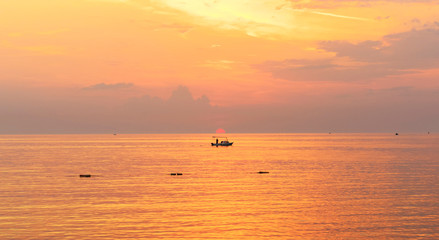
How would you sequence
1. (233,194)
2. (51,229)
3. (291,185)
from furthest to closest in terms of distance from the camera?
(291,185)
(233,194)
(51,229)

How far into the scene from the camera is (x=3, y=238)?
40000 millimetres

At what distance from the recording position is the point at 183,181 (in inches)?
3314

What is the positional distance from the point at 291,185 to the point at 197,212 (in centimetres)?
2872

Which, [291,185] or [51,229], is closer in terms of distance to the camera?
[51,229]

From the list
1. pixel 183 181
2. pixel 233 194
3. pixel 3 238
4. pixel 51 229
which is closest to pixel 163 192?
pixel 233 194

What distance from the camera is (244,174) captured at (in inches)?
3821

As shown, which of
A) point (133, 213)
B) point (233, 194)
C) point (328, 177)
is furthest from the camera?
point (328, 177)

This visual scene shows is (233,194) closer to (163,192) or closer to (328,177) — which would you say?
(163,192)

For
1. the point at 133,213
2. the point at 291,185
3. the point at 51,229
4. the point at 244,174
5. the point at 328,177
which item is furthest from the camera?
the point at 244,174

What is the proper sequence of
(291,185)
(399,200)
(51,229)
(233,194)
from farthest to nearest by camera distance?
1. (291,185)
2. (233,194)
3. (399,200)
4. (51,229)

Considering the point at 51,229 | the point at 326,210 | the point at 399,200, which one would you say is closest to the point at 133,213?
the point at 51,229

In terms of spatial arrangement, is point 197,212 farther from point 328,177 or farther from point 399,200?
point 328,177

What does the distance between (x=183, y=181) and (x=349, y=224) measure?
1653 inches

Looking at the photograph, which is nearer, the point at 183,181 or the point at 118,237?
the point at 118,237
